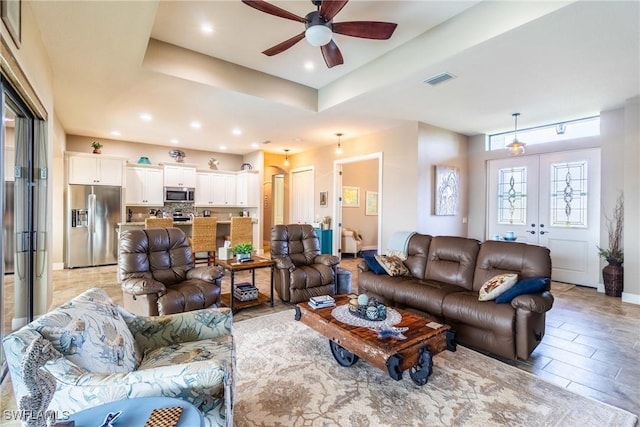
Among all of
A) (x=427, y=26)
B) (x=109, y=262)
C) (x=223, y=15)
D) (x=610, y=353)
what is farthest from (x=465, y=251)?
(x=109, y=262)

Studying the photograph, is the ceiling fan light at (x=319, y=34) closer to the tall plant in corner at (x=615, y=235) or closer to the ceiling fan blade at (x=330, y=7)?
the ceiling fan blade at (x=330, y=7)

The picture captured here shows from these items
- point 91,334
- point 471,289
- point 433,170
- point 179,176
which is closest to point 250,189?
point 179,176

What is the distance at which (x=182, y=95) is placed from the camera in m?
A: 4.18

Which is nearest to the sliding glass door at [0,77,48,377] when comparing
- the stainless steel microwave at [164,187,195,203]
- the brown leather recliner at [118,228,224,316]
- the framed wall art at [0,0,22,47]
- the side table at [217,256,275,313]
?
the framed wall art at [0,0,22,47]

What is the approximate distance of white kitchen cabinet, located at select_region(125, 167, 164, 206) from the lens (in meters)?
6.87

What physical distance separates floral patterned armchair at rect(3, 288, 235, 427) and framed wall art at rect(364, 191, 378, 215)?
7.75 metres

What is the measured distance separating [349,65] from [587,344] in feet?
12.9

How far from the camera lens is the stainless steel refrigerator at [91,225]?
20.0ft

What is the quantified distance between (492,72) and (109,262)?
7417 mm

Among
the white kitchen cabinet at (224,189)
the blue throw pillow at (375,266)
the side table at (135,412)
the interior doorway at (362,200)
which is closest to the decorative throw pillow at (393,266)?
the blue throw pillow at (375,266)

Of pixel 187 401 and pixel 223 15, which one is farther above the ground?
pixel 223 15

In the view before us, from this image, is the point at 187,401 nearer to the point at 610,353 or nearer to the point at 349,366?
the point at 349,366

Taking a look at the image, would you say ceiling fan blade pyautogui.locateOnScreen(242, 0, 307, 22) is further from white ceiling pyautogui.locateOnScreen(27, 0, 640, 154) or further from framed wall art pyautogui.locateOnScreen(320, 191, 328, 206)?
framed wall art pyautogui.locateOnScreen(320, 191, 328, 206)

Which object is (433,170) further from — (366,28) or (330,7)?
(330,7)
